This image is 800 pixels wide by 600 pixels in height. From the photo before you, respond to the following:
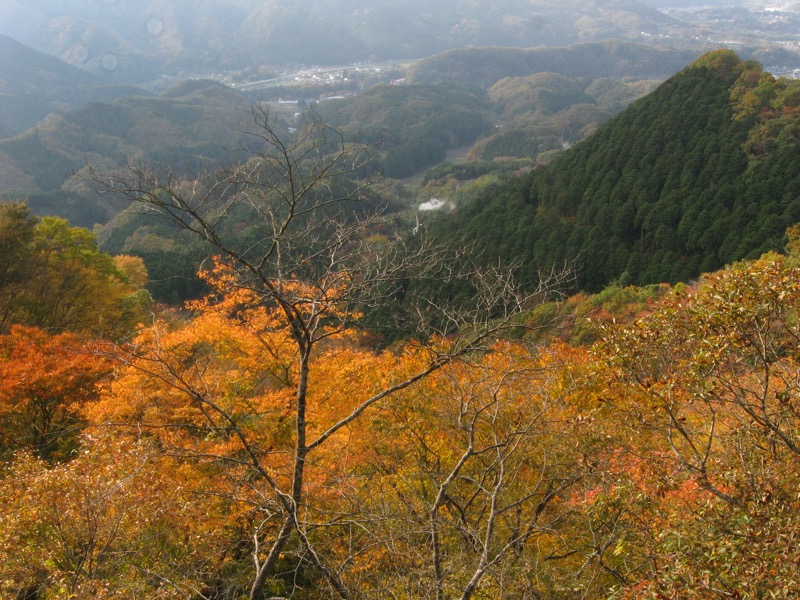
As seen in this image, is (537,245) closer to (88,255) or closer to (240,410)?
(88,255)

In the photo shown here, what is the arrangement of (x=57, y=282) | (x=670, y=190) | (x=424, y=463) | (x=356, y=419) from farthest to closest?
(x=670, y=190) → (x=57, y=282) → (x=356, y=419) → (x=424, y=463)

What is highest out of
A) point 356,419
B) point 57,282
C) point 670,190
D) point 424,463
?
point 424,463

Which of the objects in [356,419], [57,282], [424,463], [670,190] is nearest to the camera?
[424,463]

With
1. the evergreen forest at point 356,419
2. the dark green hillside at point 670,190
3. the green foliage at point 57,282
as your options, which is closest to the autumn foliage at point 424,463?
the evergreen forest at point 356,419

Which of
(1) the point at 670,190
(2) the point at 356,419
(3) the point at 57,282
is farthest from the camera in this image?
(1) the point at 670,190

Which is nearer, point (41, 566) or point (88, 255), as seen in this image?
point (41, 566)

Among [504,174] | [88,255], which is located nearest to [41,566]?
[88,255]

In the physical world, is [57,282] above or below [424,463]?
below

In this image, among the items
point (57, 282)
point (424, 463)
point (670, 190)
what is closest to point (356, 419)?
point (424, 463)

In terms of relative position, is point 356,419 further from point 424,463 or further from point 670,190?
point 670,190

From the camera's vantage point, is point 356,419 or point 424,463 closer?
point 424,463
